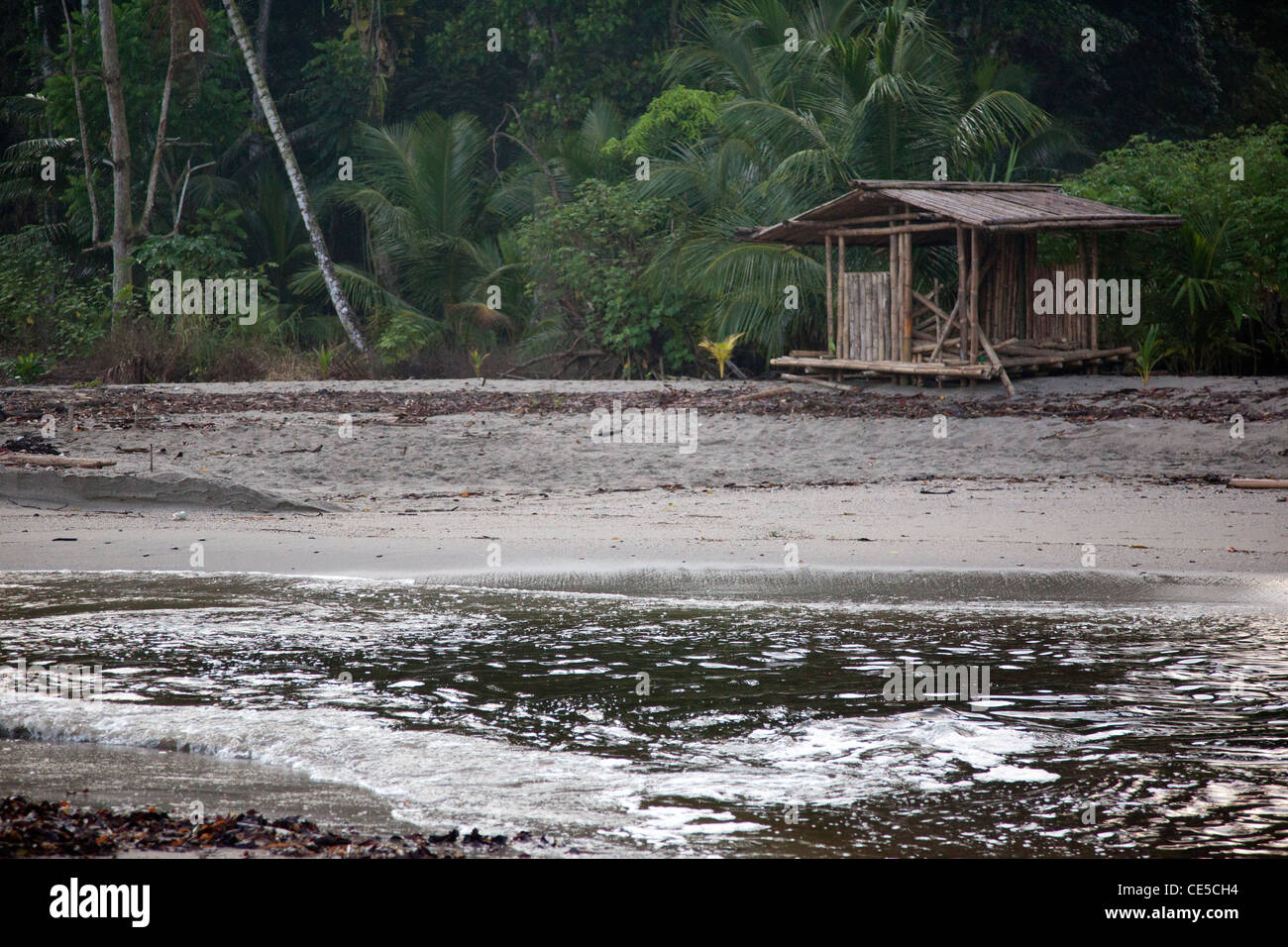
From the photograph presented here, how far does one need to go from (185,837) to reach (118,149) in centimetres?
2375

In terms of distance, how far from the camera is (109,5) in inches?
940

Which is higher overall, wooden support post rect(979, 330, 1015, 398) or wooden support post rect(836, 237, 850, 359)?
wooden support post rect(836, 237, 850, 359)

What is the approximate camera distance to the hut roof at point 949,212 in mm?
16797

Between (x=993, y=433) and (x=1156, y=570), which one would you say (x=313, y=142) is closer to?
(x=993, y=433)

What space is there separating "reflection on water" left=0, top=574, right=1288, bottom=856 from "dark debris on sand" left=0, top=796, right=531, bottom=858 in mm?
332

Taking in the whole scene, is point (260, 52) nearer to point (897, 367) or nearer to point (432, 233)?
point (432, 233)

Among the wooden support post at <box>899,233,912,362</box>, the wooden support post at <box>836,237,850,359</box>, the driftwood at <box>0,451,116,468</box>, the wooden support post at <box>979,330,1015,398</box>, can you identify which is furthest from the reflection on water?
the wooden support post at <box>836,237,850,359</box>

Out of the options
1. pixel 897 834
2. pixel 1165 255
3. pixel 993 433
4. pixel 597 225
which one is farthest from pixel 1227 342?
pixel 897 834

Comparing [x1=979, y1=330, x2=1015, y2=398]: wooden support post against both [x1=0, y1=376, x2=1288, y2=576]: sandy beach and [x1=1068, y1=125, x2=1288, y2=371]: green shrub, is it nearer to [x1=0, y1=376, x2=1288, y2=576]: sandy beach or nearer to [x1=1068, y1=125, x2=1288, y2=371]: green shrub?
[x1=0, y1=376, x2=1288, y2=576]: sandy beach

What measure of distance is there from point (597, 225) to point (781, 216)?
13.9 ft

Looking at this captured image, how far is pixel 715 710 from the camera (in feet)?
18.2

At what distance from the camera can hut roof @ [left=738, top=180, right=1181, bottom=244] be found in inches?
661

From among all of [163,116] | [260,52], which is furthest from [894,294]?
[260,52]

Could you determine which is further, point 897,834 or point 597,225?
point 597,225
